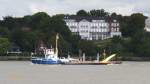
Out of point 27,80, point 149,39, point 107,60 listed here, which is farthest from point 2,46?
point 27,80

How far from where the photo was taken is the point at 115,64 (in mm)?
146250

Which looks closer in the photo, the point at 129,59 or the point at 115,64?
the point at 115,64

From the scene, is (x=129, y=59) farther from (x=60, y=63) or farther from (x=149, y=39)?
(x=60, y=63)

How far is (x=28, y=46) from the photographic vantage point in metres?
194

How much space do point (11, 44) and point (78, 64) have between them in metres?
63.4

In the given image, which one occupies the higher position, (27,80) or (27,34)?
(27,34)

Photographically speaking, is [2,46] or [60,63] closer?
[60,63]

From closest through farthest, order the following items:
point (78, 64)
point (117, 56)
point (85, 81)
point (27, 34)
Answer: point (85, 81)
point (78, 64)
point (117, 56)
point (27, 34)

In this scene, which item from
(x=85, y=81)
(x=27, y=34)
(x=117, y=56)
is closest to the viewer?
(x=85, y=81)

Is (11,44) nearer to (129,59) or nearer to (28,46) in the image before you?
(28,46)

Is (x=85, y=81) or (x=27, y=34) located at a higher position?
(x=27, y=34)

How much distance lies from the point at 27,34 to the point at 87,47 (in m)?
18.7

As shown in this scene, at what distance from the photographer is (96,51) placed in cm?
18662

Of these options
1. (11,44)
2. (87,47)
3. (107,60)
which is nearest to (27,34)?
(11,44)
